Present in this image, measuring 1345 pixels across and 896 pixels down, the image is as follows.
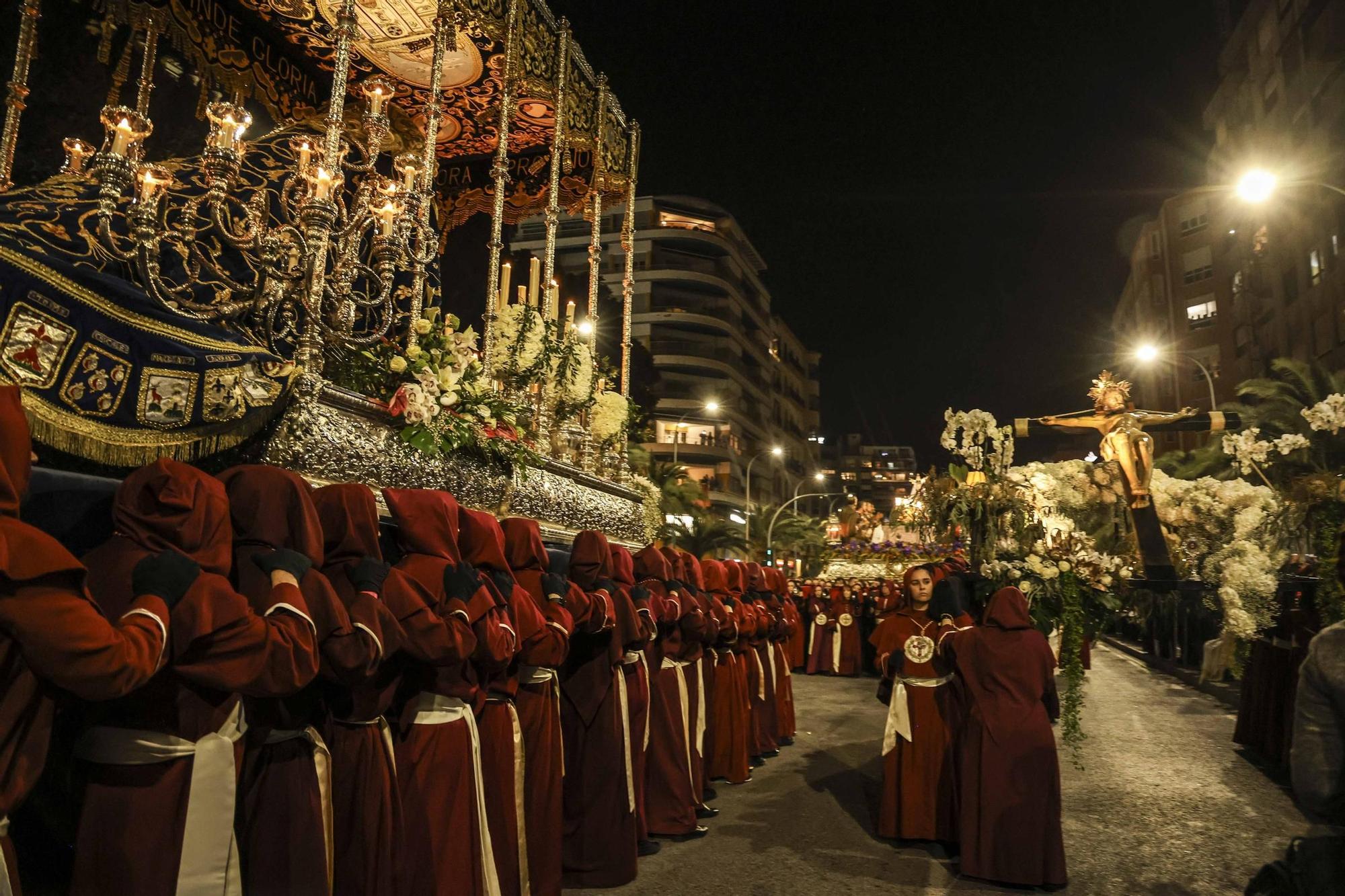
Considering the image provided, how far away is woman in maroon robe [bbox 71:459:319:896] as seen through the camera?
2.42m

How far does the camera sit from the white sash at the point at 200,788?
2469mm

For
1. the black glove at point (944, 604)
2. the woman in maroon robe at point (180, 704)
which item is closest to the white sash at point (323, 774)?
the woman in maroon robe at point (180, 704)

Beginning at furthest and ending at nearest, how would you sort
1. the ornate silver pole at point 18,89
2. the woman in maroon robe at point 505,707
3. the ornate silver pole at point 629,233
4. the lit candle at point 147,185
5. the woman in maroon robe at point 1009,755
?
the ornate silver pole at point 629,233 → the ornate silver pole at point 18,89 → the woman in maroon robe at point 1009,755 → the lit candle at point 147,185 → the woman in maroon robe at point 505,707

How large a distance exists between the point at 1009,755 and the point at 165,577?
4880 mm

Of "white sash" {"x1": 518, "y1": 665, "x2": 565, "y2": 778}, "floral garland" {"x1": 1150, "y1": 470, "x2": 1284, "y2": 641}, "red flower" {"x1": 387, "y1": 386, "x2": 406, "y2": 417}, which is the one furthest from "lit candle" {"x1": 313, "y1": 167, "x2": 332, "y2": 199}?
"floral garland" {"x1": 1150, "y1": 470, "x2": 1284, "y2": 641}

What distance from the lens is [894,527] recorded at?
16.6m

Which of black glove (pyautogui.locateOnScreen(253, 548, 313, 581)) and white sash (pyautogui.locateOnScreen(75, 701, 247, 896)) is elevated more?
black glove (pyautogui.locateOnScreen(253, 548, 313, 581))

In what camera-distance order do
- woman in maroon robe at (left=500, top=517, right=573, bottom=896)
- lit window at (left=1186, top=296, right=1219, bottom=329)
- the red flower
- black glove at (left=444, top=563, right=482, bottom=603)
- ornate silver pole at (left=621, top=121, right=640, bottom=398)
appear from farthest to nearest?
1. lit window at (left=1186, top=296, right=1219, bottom=329)
2. ornate silver pole at (left=621, top=121, right=640, bottom=398)
3. the red flower
4. woman in maroon robe at (left=500, top=517, right=573, bottom=896)
5. black glove at (left=444, top=563, right=482, bottom=603)

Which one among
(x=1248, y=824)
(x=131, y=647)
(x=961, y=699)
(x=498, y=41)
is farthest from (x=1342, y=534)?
(x=498, y=41)

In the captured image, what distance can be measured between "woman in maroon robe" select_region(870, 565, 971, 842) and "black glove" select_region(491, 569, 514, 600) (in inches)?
130

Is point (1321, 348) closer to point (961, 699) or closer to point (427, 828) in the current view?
point (961, 699)

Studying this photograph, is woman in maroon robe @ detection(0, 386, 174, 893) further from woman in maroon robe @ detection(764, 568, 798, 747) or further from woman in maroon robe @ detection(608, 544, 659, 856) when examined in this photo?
woman in maroon robe @ detection(764, 568, 798, 747)

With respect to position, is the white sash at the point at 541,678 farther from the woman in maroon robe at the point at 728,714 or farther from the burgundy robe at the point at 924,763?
the woman in maroon robe at the point at 728,714

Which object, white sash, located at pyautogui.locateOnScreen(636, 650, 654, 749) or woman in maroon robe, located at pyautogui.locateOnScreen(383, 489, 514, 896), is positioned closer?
woman in maroon robe, located at pyautogui.locateOnScreen(383, 489, 514, 896)
